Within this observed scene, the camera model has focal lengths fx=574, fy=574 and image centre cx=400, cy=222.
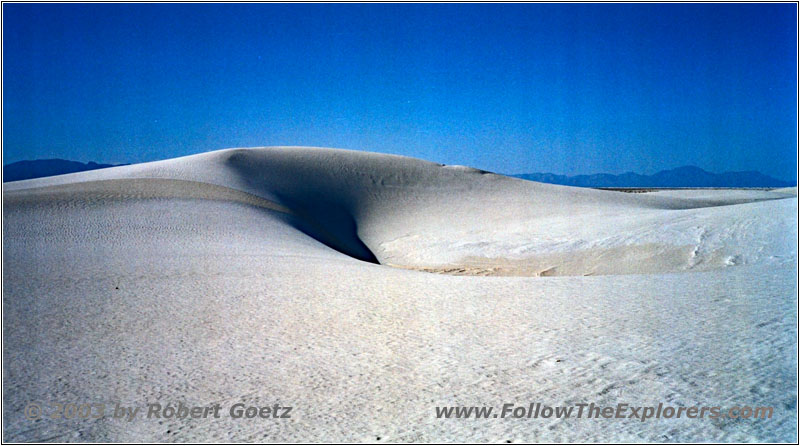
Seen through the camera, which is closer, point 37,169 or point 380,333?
point 380,333

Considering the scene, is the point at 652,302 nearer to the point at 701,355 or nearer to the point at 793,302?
the point at 793,302

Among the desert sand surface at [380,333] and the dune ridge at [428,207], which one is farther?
the dune ridge at [428,207]

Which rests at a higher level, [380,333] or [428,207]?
[428,207]

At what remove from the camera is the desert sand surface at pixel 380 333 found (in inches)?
118

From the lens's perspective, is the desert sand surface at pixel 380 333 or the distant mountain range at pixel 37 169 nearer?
the desert sand surface at pixel 380 333

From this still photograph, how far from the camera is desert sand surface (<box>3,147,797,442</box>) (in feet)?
9.80

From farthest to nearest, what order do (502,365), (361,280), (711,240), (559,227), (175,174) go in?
(175,174) → (559,227) → (711,240) → (361,280) → (502,365)

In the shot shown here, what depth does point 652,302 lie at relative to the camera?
5.21 metres

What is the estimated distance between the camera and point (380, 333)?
4.46 meters

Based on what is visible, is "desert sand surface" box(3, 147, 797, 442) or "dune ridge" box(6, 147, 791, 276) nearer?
"desert sand surface" box(3, 147, 797, 442)

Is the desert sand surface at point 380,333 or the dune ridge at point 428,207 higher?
the dune ridge at point 428,207

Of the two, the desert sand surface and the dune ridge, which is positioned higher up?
the dune ridge

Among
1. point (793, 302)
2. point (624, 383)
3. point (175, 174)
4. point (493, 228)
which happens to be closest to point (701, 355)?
point (624, 383)

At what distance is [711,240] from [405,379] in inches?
309
